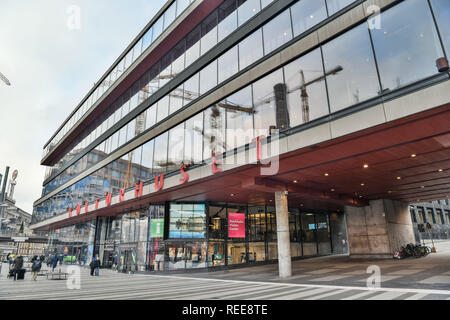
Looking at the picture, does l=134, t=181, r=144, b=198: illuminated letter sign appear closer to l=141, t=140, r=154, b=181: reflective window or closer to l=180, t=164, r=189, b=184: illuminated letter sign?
l=141, t=140, r=154, b=181: reflective window

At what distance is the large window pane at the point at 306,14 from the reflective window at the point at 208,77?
7615 mm

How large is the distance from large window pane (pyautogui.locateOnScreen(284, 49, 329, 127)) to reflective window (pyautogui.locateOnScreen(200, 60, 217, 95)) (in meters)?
7.25

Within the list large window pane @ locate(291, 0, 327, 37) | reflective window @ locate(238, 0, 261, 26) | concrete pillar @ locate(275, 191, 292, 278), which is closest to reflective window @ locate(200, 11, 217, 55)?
reflective window @ locate(238, 0, 261, 26)

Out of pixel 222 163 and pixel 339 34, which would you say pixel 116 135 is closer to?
pixel 222 163

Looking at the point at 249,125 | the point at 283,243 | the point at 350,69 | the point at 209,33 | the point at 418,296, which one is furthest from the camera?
the point at 209,33

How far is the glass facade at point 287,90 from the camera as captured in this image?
494 inches

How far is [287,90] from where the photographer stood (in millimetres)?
17312

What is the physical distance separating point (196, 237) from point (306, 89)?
17651 millimetres

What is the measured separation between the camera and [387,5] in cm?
1331

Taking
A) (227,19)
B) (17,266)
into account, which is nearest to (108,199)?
(17,266)

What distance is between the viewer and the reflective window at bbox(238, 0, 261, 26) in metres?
20.5

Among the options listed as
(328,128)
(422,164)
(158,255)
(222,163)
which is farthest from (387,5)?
(158,255)

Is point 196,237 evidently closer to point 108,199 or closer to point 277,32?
point 108,199

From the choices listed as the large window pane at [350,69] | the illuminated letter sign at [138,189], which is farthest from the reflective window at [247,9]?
the illuminated letter sign at [138,189]
